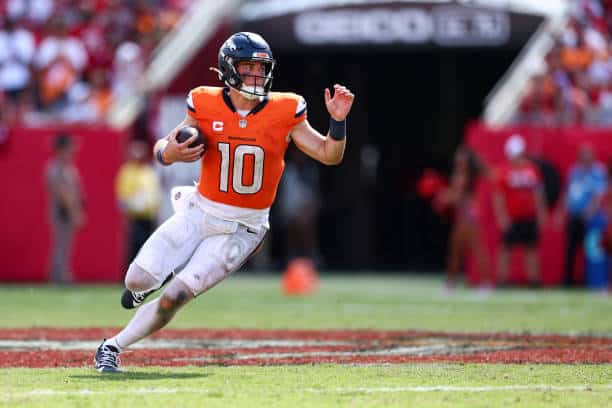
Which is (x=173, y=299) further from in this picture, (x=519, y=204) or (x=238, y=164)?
(x=519, y=204)

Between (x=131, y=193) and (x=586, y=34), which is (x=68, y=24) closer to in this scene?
(x=131, y=193)

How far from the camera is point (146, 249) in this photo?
7129 mm

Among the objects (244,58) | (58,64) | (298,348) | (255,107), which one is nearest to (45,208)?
(58,64)

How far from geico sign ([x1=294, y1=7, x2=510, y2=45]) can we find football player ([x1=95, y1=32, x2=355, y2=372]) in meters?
12.1

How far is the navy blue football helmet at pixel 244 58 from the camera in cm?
731

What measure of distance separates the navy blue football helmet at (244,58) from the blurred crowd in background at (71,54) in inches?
421

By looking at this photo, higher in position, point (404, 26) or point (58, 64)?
point (404, 26)

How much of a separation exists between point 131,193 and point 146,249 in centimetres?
1009

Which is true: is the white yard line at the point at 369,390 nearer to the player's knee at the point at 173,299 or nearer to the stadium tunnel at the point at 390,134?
the player's knee at the point at 173,299

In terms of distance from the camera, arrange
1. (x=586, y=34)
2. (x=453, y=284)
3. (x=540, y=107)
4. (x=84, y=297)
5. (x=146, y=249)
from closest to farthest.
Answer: (x=146, y=249) → (x=84, y=297) → (x=453, y=284) → (x=540, y=107) → (x=586, y=34)

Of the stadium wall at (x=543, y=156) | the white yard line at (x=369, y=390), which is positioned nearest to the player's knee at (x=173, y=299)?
the white yard line at (x=369, y=390)

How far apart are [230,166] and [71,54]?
1255cm

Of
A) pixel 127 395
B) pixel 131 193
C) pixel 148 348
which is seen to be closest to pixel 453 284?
pixel 131 193

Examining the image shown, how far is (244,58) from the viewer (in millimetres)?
7297
